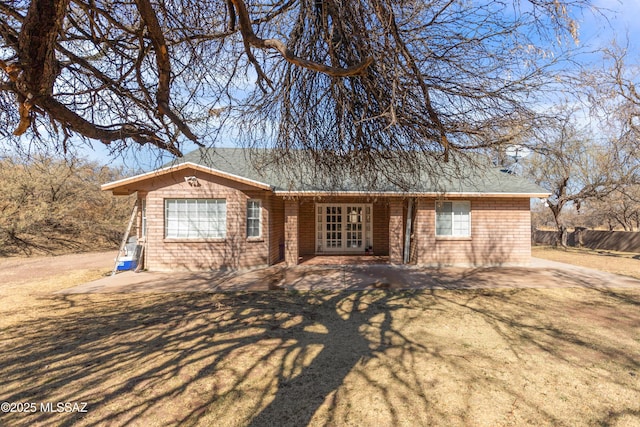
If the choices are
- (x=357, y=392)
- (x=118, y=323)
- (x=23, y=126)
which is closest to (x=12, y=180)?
(x=118, y=323)

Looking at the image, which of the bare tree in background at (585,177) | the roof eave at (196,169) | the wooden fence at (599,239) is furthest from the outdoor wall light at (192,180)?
the wooden fence at (599,239)

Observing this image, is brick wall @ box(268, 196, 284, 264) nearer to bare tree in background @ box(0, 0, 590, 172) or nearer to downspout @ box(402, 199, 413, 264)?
downspout @ box(402, 199, 413, 264)

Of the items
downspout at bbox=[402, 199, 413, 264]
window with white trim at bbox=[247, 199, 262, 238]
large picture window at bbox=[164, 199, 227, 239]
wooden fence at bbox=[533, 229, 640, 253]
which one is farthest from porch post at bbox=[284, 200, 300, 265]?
wooden fence at bbox=[533, 229, 640, 253]

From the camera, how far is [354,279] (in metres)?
9.77

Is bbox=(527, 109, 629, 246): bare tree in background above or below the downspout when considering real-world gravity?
above

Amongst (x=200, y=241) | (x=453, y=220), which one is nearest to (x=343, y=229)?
(x=453, y=220)

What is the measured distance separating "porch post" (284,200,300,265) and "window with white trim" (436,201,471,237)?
17.0 feet

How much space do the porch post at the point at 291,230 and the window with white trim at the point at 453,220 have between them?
204 inches

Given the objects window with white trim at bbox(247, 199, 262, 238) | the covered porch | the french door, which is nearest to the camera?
window with white trim at bbox(247, 199, 262, 238)

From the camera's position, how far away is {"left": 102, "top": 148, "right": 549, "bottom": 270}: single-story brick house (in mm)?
11102

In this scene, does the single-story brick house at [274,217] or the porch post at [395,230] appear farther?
the porch post at [395,230]

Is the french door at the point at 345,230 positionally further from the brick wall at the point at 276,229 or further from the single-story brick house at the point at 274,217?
the brick wall at the point at 276,229

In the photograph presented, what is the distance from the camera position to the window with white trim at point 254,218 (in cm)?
1156

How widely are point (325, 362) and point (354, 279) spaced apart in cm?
564
